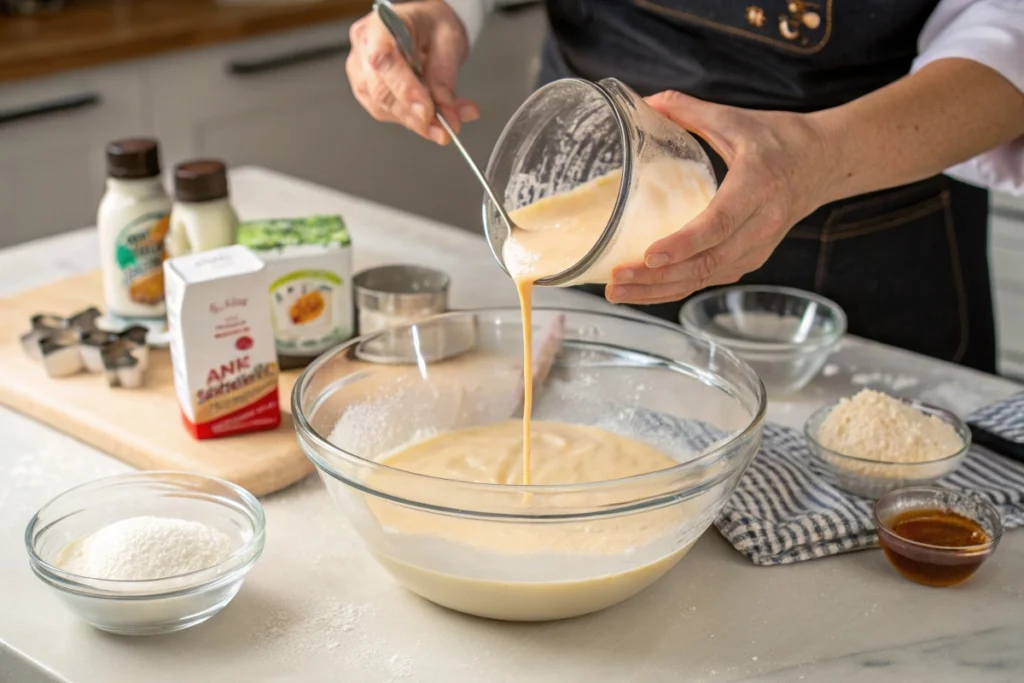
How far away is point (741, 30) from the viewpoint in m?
1.56

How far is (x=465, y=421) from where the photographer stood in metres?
1.26

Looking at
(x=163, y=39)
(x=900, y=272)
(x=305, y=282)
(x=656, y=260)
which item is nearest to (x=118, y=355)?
(x=305, y=282)

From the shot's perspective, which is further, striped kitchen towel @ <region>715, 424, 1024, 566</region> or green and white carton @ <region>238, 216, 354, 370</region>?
green and white carton @ <region>238, 216, 354, 370</region>

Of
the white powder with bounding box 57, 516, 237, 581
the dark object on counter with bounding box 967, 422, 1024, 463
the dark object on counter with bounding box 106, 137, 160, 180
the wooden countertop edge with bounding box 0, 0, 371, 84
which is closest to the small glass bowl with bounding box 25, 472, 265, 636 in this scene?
the white powder with bounding box 57, 516, 237, 581

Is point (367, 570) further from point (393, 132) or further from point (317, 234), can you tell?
point (393, 132)

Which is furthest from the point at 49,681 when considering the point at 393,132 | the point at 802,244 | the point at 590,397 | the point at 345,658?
the point at 393,132

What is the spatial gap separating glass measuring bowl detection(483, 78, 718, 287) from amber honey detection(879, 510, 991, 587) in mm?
330

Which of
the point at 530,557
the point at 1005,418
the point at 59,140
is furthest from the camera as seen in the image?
the point at 59,140

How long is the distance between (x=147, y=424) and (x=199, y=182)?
0.31m

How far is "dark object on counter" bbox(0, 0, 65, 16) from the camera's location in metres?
2.80

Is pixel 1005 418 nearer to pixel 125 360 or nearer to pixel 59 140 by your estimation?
pixel 125 360

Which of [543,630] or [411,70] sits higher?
[411,70]

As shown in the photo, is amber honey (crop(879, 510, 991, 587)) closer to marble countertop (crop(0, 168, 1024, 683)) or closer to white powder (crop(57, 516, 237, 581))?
marble countertop (crop(0, 168, 1024, 683))

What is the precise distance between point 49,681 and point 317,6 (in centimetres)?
230
